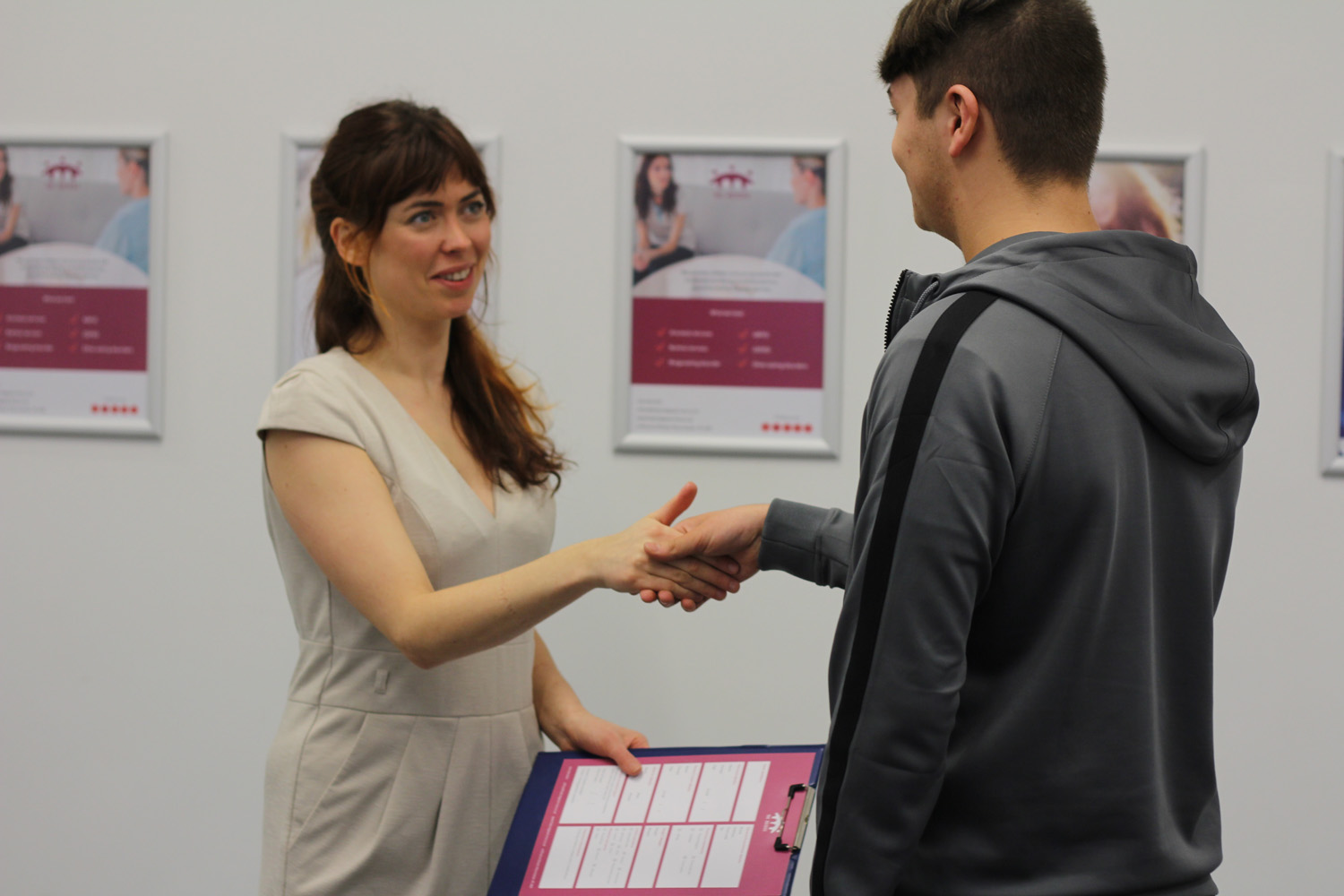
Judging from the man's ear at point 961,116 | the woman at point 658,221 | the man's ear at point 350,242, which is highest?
the woman at point 658,221

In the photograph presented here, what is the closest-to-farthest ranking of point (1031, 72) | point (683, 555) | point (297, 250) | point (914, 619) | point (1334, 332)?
point (914, 619) → point (1031, 72) → point (683, 555) → point (1334, 332) → point (297, 250)

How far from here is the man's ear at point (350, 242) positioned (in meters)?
1.49

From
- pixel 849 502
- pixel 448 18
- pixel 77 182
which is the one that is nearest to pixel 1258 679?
pixel 849 502

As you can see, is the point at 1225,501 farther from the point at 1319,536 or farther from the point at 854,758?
the point at 1319,536

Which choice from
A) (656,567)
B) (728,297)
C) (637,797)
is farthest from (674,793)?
(728,297)

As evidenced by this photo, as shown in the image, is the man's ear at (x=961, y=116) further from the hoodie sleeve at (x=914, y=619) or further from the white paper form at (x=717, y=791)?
the white paper form at (x=717, y=791)

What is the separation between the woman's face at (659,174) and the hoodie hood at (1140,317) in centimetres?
120

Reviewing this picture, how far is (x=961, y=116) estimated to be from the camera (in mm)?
977

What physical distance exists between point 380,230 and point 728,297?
0.79 metres

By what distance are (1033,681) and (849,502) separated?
123 cm

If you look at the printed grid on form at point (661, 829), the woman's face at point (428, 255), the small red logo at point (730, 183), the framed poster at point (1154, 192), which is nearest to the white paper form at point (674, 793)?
the printed grid on form at point (661, 829)

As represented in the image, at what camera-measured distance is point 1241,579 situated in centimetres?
206

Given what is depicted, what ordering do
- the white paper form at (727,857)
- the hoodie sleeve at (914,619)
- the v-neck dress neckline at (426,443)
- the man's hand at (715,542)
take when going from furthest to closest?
the v-neck dress neckline at (426,443) < the man's hand at (715,542) < the white paper form at (727,857) < the hoodie sleeve at (914,619)

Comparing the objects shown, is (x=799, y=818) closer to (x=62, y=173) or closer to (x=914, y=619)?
(x=914, y=619)
